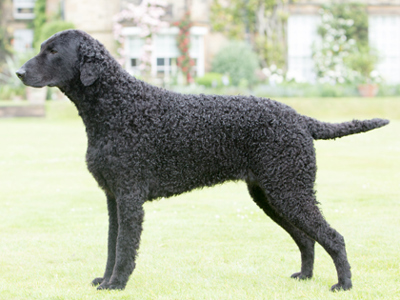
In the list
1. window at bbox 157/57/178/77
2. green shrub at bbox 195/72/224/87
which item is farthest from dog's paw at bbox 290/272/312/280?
window at bbox 157/57/178/77

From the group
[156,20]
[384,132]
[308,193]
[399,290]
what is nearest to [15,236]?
[308,193]

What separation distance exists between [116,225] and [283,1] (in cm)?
2327

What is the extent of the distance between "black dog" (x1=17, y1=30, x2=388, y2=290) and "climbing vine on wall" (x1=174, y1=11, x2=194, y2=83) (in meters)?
20.4

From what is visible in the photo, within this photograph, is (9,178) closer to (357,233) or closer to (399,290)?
(357,233)

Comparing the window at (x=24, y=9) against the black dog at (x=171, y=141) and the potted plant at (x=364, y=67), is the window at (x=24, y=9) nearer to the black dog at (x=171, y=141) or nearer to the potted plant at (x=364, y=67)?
the potted plant at (x=364, y=67)

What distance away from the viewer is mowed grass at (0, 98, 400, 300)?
12.9 feet

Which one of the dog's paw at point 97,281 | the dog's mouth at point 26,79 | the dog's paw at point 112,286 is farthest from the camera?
the dog's paw at point 97,281

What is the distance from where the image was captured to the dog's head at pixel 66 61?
147 inches

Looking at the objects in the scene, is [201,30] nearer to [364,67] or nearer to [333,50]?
[333,50]

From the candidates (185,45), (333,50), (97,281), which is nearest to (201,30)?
(185,45)

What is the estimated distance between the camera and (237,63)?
76.2ft

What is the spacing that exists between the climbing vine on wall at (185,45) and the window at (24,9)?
933cm

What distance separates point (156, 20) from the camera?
23.8 m

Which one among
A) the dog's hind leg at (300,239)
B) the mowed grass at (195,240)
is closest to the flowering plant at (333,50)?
the mowed grass at (195,240)
